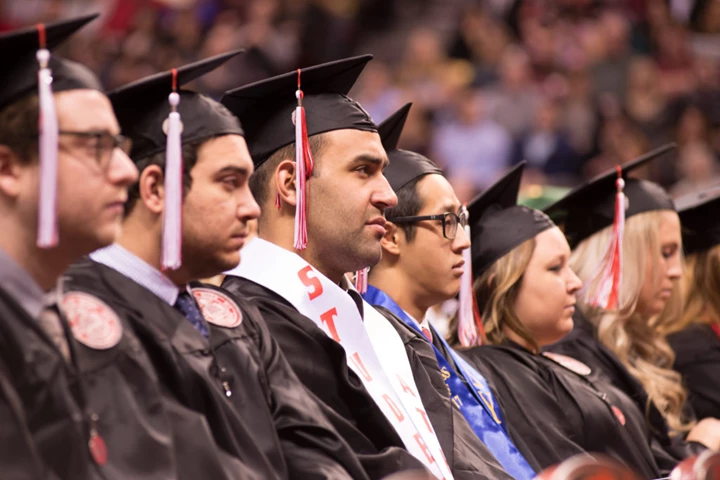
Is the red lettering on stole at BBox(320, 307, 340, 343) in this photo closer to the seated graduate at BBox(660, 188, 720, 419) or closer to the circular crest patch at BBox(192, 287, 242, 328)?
the circular crest patch at BBox(192, 287, 242, 328)

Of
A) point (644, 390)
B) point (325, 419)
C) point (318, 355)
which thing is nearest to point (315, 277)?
point (318, 355)

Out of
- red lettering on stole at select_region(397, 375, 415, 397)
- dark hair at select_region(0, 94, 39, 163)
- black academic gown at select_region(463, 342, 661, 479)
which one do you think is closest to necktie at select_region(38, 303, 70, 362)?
dark hair at select_region(0, 94, 39, 163)

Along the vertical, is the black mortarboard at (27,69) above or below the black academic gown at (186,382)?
above

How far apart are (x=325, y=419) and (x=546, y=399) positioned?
60.6 inches

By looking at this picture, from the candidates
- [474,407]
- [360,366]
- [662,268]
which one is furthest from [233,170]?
[662,268]

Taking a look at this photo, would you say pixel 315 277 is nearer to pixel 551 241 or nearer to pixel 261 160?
pixel 261 160

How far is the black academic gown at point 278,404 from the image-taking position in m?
2.51

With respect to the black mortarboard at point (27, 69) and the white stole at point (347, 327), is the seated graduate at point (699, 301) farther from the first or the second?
the black mortarboard at point (27, 69)

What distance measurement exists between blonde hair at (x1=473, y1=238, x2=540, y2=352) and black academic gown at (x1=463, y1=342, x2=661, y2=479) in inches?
2.6

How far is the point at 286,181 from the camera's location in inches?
125

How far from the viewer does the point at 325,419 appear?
2746 mm

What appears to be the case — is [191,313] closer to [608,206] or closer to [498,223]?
[498,223]

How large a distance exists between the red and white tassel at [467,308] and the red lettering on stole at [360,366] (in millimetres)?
947

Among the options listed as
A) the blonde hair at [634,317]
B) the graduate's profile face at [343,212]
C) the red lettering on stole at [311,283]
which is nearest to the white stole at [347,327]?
the red lettering on stole at [311,283]
